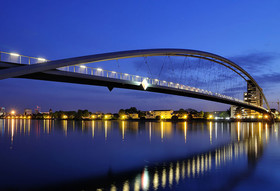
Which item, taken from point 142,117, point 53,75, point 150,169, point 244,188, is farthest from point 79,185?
point 142,117

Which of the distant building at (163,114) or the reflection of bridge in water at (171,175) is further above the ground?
the reflection of bridge in water at (171,175)

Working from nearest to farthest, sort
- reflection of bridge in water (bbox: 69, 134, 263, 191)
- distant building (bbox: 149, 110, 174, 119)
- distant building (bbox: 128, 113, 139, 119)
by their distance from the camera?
1. reflection of bridge in water (bbox: 69, 134, 263, 191)
2. distant building (bbox: 149, 110, 174, 119)
3. distant building (bbox: 128, 113, 139, 119)

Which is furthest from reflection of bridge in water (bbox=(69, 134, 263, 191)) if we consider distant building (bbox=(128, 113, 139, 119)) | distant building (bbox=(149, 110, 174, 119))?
distant building (bbox=(128, 113, 139, 119))

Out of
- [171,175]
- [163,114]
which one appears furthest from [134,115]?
[171,175]

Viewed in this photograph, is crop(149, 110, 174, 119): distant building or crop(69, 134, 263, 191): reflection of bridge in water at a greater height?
crop(69, 134, 263, 191): reflection of bridge in water

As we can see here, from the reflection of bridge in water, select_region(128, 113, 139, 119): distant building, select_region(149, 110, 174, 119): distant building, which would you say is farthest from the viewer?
select_region(128, 113, 139, 119): distant building

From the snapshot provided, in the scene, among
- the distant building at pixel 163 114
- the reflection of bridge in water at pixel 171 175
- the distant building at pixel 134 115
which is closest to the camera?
the reflection of bridge in water at pixel 171 175

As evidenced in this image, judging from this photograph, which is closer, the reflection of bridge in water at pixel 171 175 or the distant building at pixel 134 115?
the reflection of bridge in water at pixel 171 175

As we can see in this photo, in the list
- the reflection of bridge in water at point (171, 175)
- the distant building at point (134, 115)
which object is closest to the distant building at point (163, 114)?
the distant building at point (134, 115)

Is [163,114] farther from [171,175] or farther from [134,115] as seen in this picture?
[171,175]

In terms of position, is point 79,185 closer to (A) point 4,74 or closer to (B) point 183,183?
(B) point 183,183

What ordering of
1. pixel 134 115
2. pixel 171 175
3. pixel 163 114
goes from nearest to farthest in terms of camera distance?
pixel 171 175
pixel 163 114
pixel 134 115

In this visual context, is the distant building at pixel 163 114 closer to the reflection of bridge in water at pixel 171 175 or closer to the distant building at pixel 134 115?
the distant building at pixel 134 115

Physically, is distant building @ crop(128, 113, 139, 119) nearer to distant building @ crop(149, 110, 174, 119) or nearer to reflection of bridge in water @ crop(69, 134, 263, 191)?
distant building @ crop(149, 110, 174, 119)
